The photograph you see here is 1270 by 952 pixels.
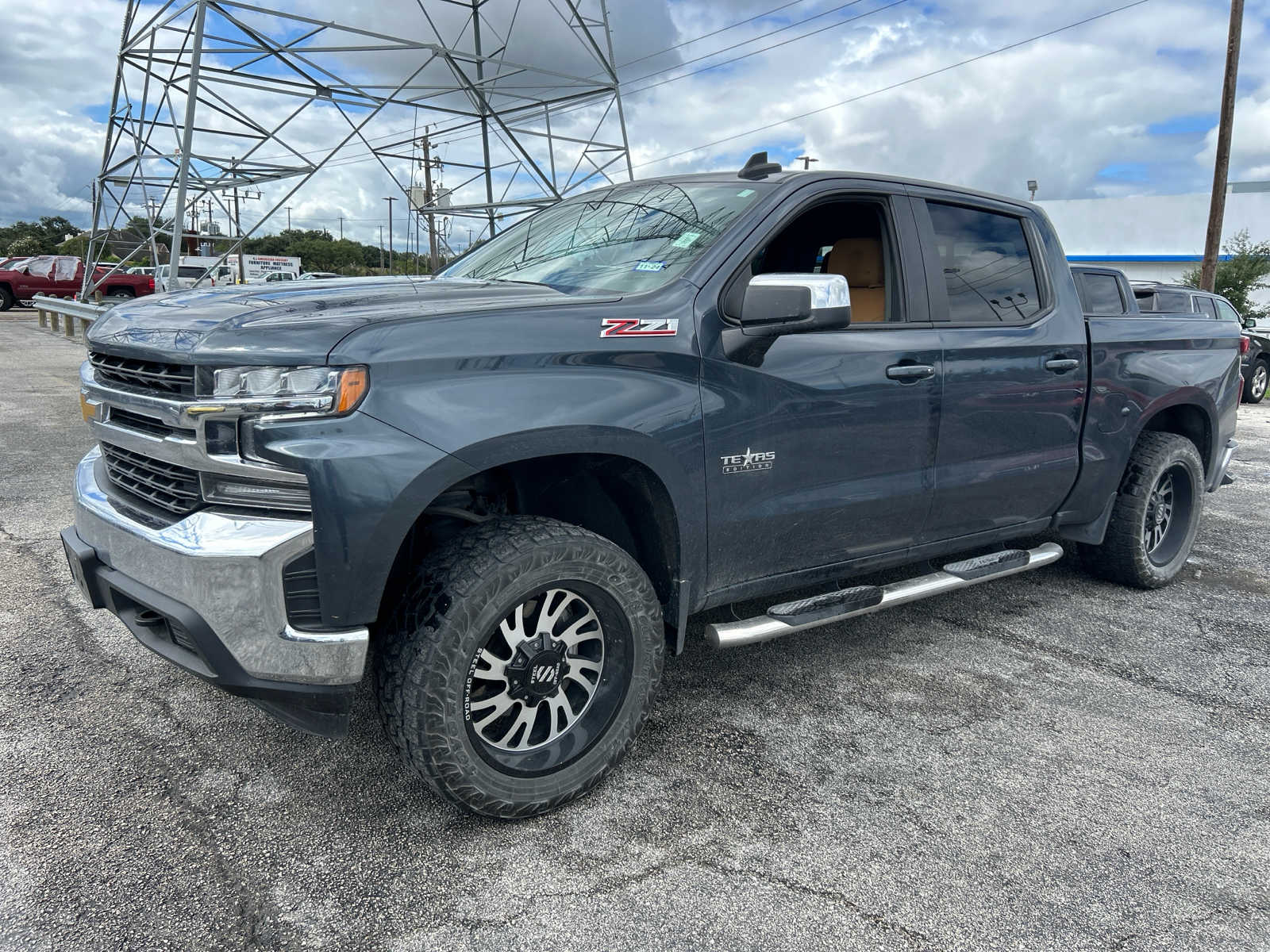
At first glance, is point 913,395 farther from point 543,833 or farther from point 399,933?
point 399,933

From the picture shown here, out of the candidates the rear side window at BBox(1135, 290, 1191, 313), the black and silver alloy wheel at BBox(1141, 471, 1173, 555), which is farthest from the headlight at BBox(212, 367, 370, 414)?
the rear side window at BBox(1135, 290, 1191, 313)

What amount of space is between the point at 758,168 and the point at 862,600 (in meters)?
1.61

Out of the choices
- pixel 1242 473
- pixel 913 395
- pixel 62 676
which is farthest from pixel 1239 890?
pixel 1242 473

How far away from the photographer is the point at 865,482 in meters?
3.31

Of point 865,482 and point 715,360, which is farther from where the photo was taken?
Result: point 865,482

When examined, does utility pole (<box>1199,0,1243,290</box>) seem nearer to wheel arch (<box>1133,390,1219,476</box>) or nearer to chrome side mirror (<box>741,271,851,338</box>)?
wheel arch (<box>1133,390,1219,476</box>)

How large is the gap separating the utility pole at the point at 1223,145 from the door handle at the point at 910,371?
1870 cm

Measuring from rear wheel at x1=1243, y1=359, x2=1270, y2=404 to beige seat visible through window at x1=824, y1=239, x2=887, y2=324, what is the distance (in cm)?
1339

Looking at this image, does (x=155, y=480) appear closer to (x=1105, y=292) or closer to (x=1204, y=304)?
(x=1105, y=292)

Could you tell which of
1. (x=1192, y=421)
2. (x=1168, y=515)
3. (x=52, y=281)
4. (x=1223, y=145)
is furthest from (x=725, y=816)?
(x=52, y=281)

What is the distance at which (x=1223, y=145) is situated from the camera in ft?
60.6

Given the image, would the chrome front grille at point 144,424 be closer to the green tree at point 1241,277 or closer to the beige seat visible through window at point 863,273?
the beige seat visible through window at point 863,273

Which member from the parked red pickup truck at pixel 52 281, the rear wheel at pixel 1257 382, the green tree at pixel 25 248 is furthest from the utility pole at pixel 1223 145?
the green tree at pixel 25 248

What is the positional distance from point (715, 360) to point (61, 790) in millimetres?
2271
